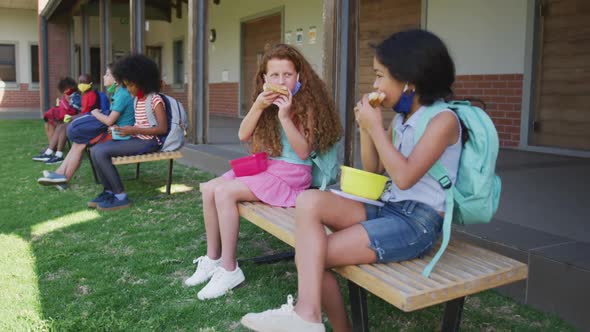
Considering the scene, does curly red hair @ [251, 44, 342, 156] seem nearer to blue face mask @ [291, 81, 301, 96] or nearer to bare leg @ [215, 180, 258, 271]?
blue face mask @ [291, 81, 301, 96]

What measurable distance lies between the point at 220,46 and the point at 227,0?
119cm

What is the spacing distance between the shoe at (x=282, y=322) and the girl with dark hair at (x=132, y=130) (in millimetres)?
2827

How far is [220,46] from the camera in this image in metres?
14.9

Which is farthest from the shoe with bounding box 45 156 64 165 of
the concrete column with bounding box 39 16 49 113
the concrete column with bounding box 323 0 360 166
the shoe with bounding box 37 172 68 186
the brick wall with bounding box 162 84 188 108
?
the brick wall with bounding box 162 84 188 108

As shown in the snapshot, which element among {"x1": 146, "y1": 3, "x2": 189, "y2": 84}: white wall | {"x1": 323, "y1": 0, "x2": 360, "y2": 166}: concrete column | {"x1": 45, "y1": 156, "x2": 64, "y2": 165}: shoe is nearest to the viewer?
{"x1": 323, "y1": 0, "x2": 360, "y2": 166}: concrete column

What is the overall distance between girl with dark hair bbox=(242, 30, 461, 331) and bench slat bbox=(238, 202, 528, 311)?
56 mm

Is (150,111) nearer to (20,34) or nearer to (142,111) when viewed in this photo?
(142,111)

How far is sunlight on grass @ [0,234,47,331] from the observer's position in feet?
8.11

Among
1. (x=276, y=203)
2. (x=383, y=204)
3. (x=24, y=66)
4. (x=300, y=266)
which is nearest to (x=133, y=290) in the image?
(x=276, y=203)

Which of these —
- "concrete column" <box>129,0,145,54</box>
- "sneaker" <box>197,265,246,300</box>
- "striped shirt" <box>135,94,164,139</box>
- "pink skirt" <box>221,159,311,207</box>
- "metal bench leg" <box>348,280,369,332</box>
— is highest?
"concrete column" <box>129,0,145,54</box>

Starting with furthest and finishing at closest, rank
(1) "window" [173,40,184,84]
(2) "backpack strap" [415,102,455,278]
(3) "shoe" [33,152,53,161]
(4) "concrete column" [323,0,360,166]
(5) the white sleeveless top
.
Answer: (1) "window" [173,40,184,84] < (3) "shoe" [33,152,53,161] < (4) "concrete column" [323,0,360,166] < (5) the white sleeveless top < (2) "backpack strap" [415,102,455,278]

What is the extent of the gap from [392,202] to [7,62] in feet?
74.7

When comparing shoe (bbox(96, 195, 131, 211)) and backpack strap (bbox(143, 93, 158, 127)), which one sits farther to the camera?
backpack strap (bbox(143, 93, 158, 127))

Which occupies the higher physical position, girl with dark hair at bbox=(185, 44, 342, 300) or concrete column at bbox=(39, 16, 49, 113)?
concrete column at bbox=(39, 16, 49, 113)
